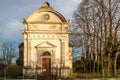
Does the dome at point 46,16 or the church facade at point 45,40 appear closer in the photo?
the church facade at point 45,40

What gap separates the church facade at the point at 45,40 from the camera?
A: 4475 centimetres

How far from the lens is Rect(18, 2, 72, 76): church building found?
44750 millimetres

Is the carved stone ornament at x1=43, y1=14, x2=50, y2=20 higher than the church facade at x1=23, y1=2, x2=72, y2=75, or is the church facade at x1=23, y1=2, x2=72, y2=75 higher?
the carved stone ornament at x1=43, y1=14, x2=50, y2=20

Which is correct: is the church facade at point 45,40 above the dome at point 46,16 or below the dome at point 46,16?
below

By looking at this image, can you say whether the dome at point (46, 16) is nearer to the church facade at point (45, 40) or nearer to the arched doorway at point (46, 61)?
the church facade at point (45, 40)

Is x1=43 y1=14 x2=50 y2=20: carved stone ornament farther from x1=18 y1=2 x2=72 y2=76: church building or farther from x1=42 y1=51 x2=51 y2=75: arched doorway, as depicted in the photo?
x1=42 y1=51 x2=51 y2=75: arched doorway

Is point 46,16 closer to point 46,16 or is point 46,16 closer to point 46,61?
point 46,16

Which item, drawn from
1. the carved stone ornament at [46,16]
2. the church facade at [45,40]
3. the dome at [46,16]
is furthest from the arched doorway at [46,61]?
the carved stone ornament at [46,16]

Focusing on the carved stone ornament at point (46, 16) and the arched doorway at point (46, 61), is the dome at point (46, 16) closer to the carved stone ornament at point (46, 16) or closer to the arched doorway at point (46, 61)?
the carved stone ornament at point (46, 16)

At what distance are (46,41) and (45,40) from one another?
0.21 m

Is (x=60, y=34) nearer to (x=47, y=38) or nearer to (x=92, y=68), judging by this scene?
(x=47, y=38)

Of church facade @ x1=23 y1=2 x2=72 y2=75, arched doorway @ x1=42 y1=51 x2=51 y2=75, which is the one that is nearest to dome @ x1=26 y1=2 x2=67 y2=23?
church facade @ x1=23 y1=2 x2=72 y2=75

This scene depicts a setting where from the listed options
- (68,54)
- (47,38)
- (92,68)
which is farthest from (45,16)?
(92,68)

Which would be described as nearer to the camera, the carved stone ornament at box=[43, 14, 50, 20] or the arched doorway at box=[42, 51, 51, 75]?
the arched doorway at box=[42, 51, 51, 75]
